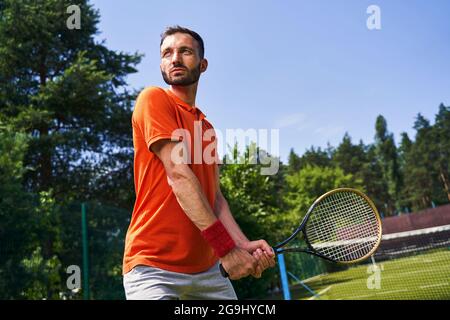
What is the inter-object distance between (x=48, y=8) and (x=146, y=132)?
14.1 meters

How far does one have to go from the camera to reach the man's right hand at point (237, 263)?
1.84m

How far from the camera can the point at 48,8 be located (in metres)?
14.2

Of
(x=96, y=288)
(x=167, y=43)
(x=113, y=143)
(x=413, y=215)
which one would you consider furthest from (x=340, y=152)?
(x=167, y=43)

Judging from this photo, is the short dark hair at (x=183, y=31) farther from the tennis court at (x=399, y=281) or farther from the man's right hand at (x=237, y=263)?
the tennis court at (x=399, y=281)

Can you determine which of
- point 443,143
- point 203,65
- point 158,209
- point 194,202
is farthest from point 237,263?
point 443,143

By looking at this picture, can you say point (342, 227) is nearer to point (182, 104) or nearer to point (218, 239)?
point (182, 104)

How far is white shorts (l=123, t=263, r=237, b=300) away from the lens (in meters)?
1.98

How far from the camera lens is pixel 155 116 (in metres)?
2.03

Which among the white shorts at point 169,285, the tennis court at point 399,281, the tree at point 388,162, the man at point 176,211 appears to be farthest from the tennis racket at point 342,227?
the tree at point 388,162

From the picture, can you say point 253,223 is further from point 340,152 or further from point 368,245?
point 340,152

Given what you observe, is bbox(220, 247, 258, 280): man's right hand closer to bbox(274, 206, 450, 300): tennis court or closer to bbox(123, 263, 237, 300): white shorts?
bbox(123, 263, 237, 300): white shorts

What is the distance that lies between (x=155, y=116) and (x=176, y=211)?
447mm

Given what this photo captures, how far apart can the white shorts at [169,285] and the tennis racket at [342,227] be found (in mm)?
817
